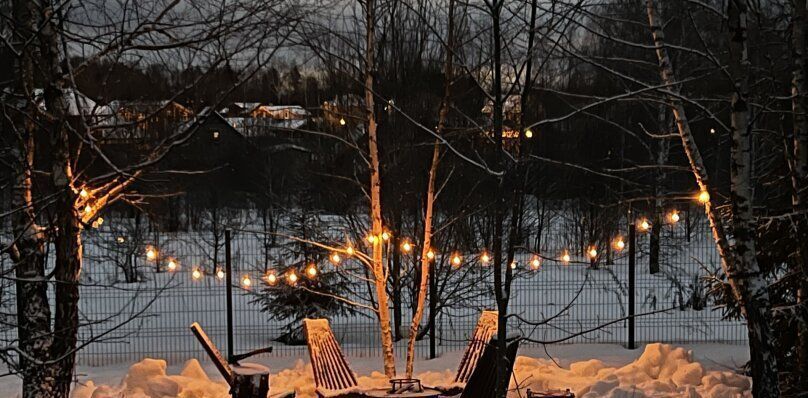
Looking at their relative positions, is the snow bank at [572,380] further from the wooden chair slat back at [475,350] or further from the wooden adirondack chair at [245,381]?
the wooden adirondack chair at [245,381]

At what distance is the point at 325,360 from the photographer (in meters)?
7.06

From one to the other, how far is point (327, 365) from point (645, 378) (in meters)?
3.46

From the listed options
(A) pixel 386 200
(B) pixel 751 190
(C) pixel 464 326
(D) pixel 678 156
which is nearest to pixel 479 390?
(B) pixel 751 190

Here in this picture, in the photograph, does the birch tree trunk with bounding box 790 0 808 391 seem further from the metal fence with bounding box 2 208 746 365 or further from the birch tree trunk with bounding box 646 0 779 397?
the metal fence with bounding box 2 208 746 365

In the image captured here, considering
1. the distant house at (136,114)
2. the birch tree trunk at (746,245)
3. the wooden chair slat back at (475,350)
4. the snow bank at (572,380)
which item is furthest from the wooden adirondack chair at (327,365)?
the birch tree trunk at (746,245)

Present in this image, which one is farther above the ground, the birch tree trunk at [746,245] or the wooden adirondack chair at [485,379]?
the birch tree trunk at [746,245]

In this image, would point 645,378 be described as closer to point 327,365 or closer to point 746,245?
point 746,245

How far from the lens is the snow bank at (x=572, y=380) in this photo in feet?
22.9

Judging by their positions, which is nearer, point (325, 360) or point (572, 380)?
point (325, 360)

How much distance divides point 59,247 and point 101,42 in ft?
5.29

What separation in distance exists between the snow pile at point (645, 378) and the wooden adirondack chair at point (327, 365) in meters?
1.81

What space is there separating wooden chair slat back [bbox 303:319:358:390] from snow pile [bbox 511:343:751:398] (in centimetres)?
189

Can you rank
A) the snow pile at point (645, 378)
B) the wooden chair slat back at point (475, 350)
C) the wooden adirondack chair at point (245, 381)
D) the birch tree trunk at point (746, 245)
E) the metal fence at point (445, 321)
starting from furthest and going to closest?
the metal fence at point (445, 321) < the wooden chair slat back at point (475, 350) < the snow pile at point (645, 378) < the wooden adirondack chair at point (245, 381) < the birch tree trunk at point (746, 245)

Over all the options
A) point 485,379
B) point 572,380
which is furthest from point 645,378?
point 485,379
